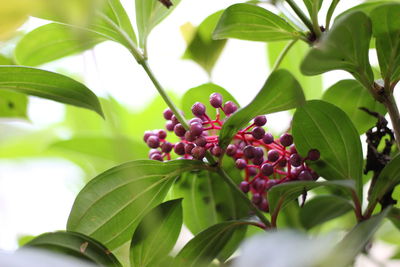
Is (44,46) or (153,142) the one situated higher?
(44,46)

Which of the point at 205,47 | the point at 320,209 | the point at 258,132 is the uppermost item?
the point at 205,47

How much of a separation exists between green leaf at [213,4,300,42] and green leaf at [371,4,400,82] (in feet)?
0.24

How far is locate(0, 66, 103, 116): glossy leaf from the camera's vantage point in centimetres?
42

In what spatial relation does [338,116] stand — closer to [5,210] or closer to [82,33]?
[82,33]

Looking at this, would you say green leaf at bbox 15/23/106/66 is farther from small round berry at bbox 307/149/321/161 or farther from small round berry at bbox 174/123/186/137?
small round berry at bbox 307/149/321/161

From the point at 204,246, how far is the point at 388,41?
0.24m

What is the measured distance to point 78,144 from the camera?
1.87 feet

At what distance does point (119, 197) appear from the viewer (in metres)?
0.43

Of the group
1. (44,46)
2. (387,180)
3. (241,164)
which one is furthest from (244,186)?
(44,46)

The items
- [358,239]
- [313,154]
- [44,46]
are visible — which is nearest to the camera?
[358,239]

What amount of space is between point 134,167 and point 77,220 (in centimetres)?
7

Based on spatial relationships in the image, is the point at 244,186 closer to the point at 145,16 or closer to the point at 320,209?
the point at 320,209

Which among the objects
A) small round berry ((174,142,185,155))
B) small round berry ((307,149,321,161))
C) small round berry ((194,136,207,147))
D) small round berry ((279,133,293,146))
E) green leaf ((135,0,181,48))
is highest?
green leaf ((135,0,181,48))

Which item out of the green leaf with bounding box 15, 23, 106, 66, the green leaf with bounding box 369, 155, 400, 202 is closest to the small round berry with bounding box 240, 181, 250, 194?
the green leaf with bounding box 369, 155, 400, 202
